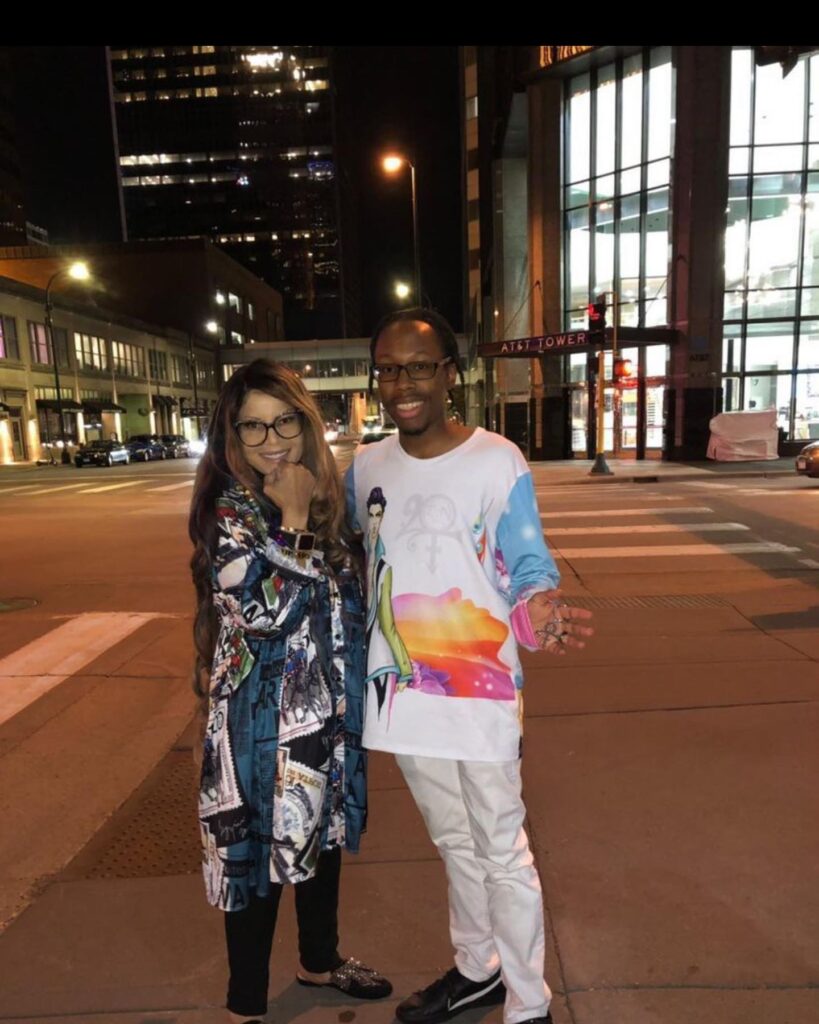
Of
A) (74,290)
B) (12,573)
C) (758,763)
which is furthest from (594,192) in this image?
(74,290)

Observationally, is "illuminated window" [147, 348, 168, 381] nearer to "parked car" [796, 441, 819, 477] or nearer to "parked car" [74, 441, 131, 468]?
"parked car" [74, 441, 131, 468]

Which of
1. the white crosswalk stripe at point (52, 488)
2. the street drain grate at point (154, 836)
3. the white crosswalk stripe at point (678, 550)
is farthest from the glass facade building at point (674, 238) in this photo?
the street drain grate at point (154, 836)

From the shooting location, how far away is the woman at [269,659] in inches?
73.2

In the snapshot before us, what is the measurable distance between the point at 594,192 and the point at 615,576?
74.5 feet

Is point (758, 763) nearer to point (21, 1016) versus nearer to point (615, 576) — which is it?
point (21, 1016)

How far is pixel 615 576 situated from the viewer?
797cm

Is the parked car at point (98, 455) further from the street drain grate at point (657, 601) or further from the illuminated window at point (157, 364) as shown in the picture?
the street drain grate at point (657, 601)

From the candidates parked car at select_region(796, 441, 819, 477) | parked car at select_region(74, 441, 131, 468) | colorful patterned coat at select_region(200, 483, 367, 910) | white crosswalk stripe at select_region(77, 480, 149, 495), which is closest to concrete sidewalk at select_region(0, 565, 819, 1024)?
colorful patterned coat at select_region(200, 483, 367, 910)

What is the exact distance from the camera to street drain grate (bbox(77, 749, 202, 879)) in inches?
113

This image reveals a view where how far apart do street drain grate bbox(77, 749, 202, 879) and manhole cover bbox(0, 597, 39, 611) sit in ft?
14.8

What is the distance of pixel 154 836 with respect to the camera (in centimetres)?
311

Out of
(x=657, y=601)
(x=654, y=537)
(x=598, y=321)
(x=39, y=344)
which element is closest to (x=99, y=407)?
(x=39, y=344)

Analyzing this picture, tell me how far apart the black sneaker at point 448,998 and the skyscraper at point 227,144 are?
142419mm

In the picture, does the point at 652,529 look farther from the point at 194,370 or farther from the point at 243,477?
the point at 194,370
